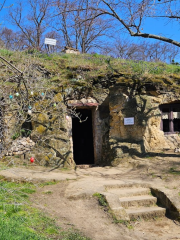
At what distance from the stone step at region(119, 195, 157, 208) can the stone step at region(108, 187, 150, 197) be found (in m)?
0.11

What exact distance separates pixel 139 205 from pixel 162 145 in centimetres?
468

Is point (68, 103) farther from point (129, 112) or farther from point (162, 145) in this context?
point (162, 145)

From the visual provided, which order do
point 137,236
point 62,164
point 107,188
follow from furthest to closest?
point 62,164 → point 107,188 → point 137,236

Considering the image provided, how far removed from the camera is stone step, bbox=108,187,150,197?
5584mm

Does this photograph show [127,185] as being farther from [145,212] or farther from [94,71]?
[94,71]

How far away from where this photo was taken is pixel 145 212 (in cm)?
496

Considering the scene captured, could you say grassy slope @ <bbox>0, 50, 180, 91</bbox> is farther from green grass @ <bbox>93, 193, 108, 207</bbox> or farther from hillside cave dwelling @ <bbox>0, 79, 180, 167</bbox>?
green grass @ <bbox>93, 193, 108, 207</bbox>

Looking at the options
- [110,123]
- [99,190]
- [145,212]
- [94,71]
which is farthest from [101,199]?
[94,71]

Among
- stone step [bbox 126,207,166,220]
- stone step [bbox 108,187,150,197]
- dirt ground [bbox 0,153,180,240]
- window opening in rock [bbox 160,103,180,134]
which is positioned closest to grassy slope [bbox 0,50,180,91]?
window opening in rock [bbox 160,103,180,134]

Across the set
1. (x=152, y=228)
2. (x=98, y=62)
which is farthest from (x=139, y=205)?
(x=98, y=62)

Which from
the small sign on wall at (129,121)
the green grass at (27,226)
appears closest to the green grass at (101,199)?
the green grass at (27,226)

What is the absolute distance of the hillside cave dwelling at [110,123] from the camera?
8508 mm

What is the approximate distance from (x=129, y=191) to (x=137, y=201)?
1.43 feet

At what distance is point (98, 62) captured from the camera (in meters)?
11.4
